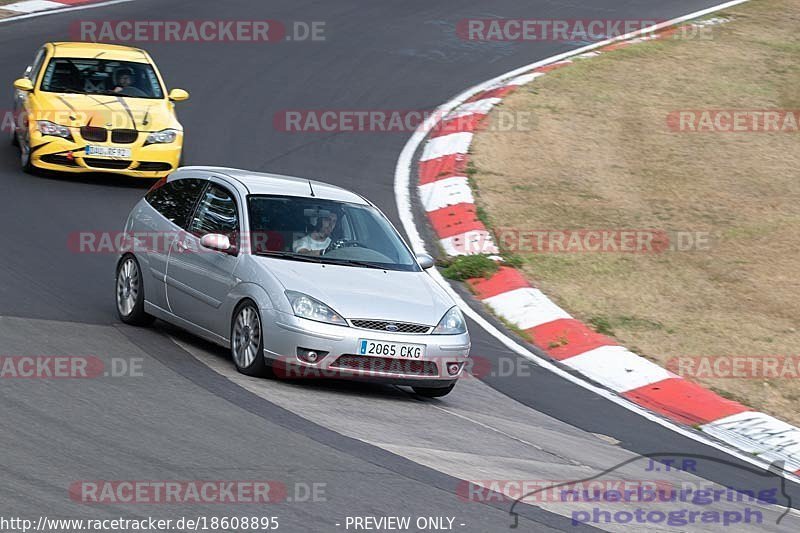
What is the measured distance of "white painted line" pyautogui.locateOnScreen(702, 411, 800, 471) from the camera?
9781 mm

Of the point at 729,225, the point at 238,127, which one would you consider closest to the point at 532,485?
the point at 729,225

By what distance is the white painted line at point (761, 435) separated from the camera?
9781mm

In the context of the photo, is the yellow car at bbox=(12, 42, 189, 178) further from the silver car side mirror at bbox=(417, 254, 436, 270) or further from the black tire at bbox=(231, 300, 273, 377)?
the black tire at bbox=(231, 300, 273, 377)

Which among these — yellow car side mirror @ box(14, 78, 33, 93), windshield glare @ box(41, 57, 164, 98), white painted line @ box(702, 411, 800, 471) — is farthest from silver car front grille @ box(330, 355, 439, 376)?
yellow car side mirror @ box(14, 78, 33, 93)

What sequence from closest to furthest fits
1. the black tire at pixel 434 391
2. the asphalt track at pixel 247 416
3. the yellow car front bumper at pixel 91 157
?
the asphalt track at pixel 247 416 → the black tire at pixel 434 391 → the yellow car front bumper at pixel 91 157

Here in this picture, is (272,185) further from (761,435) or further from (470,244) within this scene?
(761,435)

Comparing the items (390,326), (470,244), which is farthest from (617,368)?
(470,244)

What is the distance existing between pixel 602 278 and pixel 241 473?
23.3ft

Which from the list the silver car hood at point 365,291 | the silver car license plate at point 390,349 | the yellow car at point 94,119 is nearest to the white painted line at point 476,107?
the yellow car at point 94,119

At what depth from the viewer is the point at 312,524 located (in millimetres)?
6402

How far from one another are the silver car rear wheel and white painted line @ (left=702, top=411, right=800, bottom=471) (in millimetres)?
3616

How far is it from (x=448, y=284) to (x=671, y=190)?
4.01m

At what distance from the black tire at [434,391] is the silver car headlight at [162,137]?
23.6 feet

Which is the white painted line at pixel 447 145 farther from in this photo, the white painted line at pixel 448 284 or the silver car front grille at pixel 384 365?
the silver car front grille at pixel 384 365
